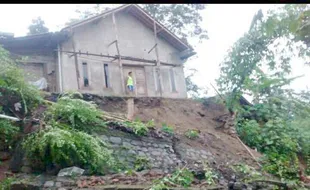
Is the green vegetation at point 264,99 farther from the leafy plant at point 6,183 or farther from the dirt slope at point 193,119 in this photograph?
the leafy plant at point 6,183

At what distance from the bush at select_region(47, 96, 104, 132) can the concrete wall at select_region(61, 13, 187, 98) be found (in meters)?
4.88

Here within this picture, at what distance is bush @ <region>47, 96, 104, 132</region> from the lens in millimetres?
7832

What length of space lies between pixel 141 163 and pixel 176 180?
1.30 metres

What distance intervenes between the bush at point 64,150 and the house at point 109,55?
5.16 metres

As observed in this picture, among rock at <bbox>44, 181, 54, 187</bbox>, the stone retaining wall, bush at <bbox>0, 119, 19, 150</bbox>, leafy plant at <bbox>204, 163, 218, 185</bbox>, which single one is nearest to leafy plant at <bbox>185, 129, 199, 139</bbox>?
the stone retaining wall

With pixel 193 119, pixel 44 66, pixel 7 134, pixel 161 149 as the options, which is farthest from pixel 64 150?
pixel 44 66

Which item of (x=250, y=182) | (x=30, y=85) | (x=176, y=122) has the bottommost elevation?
(x=250, y=182)

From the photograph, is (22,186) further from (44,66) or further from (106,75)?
(106,75)

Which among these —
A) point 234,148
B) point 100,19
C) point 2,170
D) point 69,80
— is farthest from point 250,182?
point 100,19

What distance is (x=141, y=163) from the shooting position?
8461mm

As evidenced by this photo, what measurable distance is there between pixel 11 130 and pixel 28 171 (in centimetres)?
97

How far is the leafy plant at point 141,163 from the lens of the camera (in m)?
8.27

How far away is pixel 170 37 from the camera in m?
15.9

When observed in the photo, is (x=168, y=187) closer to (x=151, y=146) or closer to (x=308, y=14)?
(x=151, y=146)
